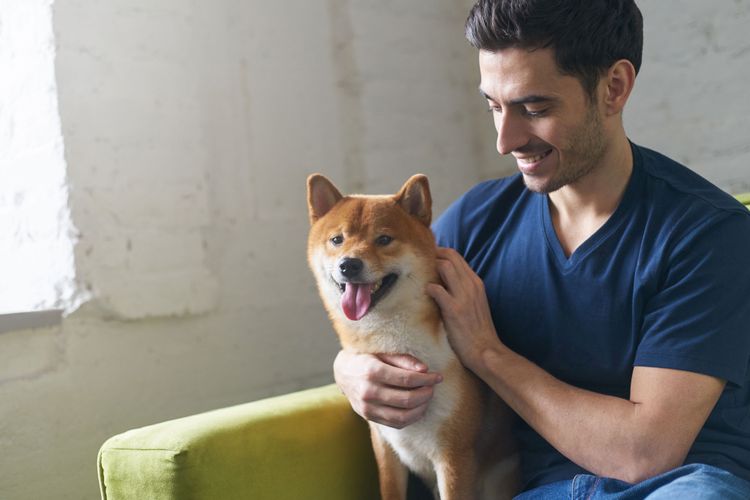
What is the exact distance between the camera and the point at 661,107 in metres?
2.52

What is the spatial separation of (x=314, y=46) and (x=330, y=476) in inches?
58.0

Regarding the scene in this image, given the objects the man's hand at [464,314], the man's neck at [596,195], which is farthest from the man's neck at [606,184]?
the man's hand at [464,314]

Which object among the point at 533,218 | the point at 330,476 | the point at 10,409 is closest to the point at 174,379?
the point at 10,409

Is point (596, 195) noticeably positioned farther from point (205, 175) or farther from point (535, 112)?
point (205, 175)

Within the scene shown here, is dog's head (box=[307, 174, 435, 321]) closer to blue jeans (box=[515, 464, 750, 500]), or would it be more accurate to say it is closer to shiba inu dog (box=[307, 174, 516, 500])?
shiba inu dog (box=[307, 174, 516, 500])

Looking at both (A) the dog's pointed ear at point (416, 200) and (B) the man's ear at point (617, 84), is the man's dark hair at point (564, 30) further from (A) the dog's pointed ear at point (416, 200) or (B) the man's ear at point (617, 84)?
(A) the dog's pointed ear at point (416, 200)

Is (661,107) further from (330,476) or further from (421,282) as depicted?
(330,476)

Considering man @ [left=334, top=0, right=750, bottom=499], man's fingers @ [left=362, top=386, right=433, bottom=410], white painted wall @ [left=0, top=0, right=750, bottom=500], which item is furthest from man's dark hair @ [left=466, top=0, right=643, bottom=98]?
white painted wall @ [left=0, top=0, right=750, bottom=500]

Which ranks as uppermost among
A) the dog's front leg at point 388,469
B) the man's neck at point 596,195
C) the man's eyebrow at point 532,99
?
the man's eyebrow at point 532,99

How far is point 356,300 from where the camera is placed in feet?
4.60

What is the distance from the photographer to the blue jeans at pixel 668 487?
1.18 meters

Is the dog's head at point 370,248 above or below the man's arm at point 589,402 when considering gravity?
above

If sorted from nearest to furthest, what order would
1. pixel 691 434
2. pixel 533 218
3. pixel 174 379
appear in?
pixel 691 434 → pixel 533 218 → pixel 174 379

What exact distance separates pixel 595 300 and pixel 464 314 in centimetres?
24
